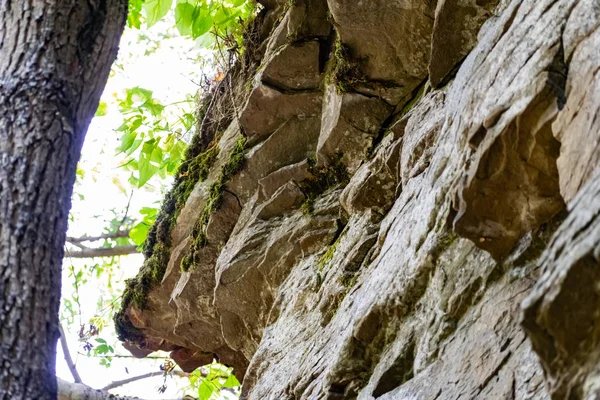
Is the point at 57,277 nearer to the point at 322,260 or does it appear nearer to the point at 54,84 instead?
the point at 54,84

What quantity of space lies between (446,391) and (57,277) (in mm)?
1412

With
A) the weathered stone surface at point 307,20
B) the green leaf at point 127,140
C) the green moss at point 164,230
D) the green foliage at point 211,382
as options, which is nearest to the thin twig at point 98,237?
the green moss at point 164,230

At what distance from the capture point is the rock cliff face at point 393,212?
2.24 metres

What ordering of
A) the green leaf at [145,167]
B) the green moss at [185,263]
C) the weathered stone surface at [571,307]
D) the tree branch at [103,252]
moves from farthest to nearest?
the tree branch at [103,252]
the green leaf at [145,167]
the green moss at [185,263]
the weathered stone surface at [571,307]

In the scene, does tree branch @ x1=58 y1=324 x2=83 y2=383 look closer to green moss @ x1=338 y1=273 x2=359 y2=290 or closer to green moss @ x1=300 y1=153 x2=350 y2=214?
green moss @ x1=338 y1=273 x2=359 y2=290

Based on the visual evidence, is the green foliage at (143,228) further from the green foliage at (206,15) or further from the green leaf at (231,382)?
the green foliage at (206,15)

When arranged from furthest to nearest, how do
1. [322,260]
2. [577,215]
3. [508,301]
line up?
[322,260] < [508,301] < [577,215]

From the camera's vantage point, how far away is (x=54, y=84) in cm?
228

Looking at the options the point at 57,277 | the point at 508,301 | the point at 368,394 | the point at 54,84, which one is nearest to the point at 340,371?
the point at 368,394

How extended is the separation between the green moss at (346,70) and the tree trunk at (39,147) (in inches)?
87.8

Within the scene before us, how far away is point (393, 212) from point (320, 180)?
1.22m

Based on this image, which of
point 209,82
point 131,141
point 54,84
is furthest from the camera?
point 209,82

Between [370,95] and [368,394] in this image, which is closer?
[368,394]

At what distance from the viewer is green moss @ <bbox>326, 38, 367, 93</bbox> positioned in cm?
452
